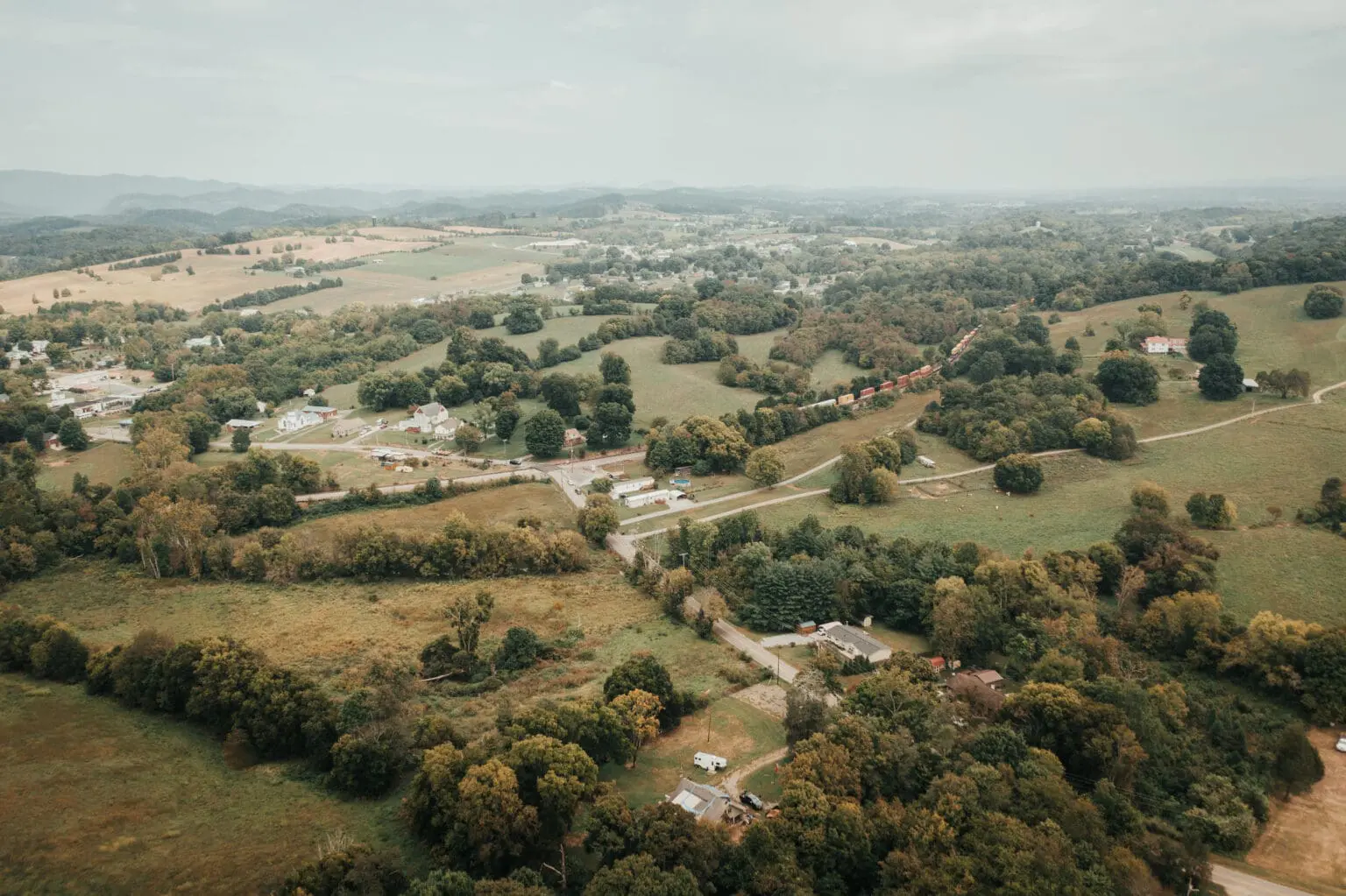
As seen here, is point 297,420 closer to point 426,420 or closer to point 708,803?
point 426,420

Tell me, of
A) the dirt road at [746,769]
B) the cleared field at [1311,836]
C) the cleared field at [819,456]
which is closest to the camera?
the cleared field at [1311,836]

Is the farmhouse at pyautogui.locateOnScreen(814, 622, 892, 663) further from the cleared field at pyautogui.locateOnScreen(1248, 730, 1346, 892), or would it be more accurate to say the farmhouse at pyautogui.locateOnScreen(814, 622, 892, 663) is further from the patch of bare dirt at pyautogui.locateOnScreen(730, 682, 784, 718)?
the cleared field at pyautogui.locateOnScreen(1248, 730, 1346, 892)

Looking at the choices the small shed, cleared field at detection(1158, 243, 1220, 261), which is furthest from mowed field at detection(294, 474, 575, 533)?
cleared field at detection(1158, 243, 1220, 261)

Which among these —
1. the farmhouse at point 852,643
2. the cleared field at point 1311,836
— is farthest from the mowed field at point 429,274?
the cleared field at point 1311,836

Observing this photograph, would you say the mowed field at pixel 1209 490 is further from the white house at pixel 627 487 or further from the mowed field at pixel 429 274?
the mowed field at pixel 429 274

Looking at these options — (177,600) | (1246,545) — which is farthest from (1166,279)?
(177,600)

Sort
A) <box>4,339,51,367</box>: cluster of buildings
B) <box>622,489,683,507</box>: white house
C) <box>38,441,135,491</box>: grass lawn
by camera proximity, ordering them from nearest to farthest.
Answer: <box>622,489,683,507</box>: white house → <box>38,441,135,491</box>: grass lawn → <box>4,339,51,367</box>: cluster of buildings

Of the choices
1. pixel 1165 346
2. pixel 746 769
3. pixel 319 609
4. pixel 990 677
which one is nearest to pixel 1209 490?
pixel 990 677
